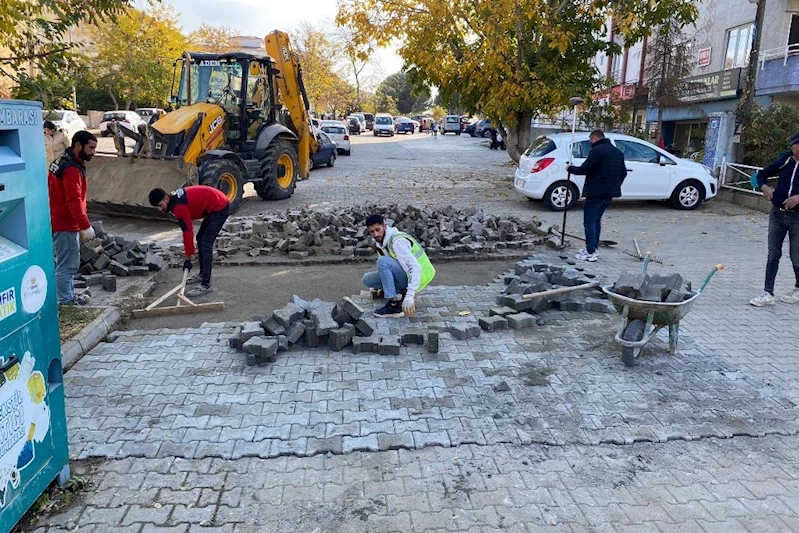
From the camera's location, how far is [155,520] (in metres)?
3.23

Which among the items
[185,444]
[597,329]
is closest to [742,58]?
→ [597,329]

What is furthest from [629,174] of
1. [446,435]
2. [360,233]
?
[446,435]

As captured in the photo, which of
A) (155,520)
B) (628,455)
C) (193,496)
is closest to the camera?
(155,520)

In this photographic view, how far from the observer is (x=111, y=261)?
7.96 meters

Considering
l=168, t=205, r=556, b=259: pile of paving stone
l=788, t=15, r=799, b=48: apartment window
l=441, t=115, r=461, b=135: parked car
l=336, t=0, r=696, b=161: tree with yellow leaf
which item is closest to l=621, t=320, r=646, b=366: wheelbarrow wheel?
l=168, t=205, r=556, b=259: pile of paving stone

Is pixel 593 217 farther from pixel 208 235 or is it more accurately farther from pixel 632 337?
pixel 208 235

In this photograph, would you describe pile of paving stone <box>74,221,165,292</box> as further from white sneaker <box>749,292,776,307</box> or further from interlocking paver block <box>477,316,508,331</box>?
white sneaker <box>749,292,776,307</box>

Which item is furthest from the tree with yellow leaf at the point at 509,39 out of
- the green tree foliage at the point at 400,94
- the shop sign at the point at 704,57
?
the green tree foliage at the point at 400,94

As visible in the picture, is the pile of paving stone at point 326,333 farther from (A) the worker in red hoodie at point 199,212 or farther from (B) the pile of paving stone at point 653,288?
(B) the pile of paving stone at point 653,288

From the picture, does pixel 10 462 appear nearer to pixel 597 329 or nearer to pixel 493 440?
pixel 493 440

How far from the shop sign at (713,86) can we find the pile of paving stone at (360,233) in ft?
49.1

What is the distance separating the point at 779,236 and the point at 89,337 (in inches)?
298

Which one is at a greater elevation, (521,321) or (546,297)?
(546,297)

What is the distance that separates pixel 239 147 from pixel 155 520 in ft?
36.8
